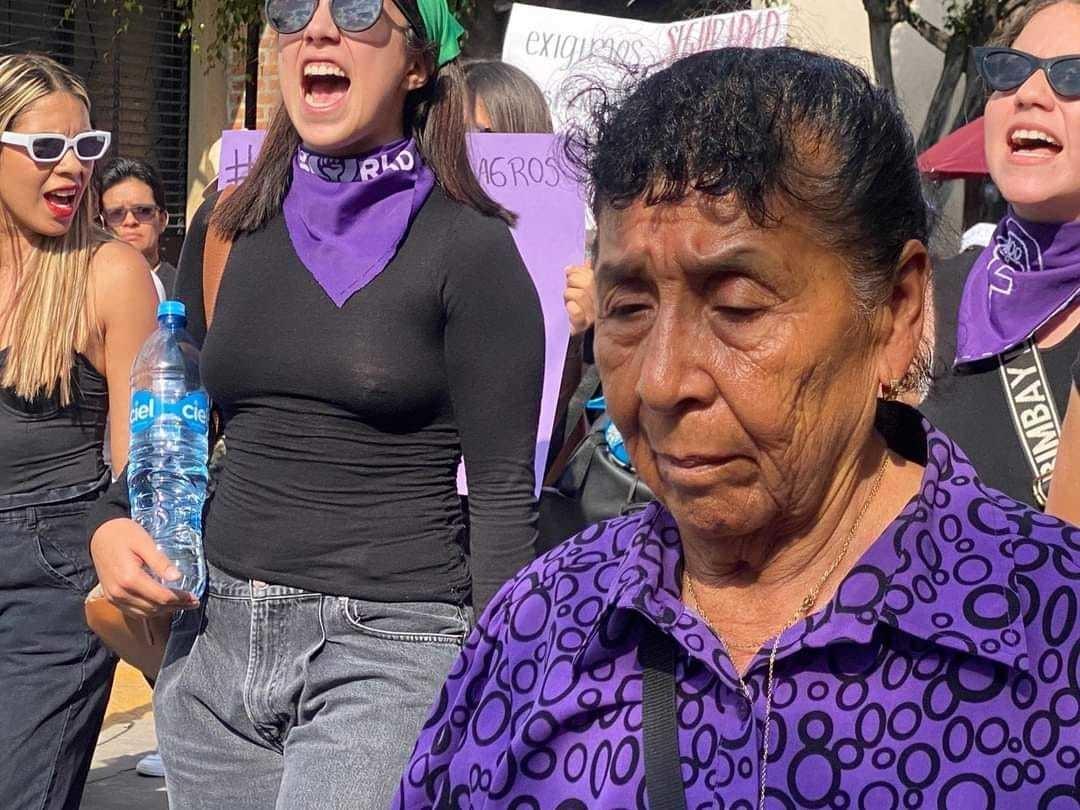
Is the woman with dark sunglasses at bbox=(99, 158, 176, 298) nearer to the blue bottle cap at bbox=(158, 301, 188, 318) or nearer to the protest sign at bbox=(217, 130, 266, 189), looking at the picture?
the protest sign at bbox=(217, 130, 266, 189)

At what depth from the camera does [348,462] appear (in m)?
2.80

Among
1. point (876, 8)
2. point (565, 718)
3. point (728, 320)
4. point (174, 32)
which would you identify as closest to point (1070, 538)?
Result: point (728, 320)

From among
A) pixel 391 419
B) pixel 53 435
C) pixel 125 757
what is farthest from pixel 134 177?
pixel 391 419

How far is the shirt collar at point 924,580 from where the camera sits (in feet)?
5.33

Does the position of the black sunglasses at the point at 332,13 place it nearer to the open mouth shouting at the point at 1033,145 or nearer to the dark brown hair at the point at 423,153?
the dark brown hair at the point at 423,153

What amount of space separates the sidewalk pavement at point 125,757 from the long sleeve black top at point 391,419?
3089 millimetres

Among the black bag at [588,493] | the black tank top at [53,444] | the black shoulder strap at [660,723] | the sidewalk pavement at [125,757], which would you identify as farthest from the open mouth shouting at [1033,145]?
the sidewalk pavement at [125,757]

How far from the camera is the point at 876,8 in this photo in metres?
11.9

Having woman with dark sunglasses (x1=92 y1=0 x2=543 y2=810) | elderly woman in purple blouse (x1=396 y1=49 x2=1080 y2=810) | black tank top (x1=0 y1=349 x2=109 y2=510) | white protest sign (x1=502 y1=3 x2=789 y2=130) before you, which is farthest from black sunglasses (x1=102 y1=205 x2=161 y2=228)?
elderly woman in purple blouse (x1=396 y1=49 x2=1080 y2=810)

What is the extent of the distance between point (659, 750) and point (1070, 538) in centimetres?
49

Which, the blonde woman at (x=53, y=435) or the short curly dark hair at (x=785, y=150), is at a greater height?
the short curly dark hair at (x=785, y=150)

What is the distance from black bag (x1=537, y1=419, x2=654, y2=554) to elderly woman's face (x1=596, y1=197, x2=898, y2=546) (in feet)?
7.69

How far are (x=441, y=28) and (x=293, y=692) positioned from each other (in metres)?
1.28

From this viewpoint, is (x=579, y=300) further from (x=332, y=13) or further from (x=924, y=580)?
(x=924, y=580)
